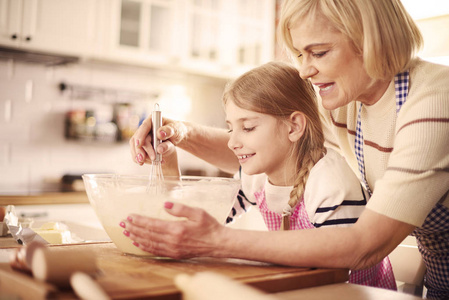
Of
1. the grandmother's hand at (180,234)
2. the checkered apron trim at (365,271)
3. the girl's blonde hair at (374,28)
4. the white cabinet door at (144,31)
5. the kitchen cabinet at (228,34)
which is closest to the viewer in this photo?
the grandmother's hand at (180,234)

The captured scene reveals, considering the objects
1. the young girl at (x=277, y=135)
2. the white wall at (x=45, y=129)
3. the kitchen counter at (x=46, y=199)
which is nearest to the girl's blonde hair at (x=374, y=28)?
the young girl at (x=277, y=135)

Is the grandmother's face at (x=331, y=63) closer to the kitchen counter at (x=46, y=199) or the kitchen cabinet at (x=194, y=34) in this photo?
the kitchen counter at (x=46, y=199)

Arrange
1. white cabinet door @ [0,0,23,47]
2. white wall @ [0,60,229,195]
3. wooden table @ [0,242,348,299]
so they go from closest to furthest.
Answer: wooden table @ [0,242,348,299] < white cabinet door @ [0,0,23,47] < white wall @ [0,60,229,195]

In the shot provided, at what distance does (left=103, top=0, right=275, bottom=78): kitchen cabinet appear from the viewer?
3.25 meters

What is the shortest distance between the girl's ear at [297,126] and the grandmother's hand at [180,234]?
1.78 ft

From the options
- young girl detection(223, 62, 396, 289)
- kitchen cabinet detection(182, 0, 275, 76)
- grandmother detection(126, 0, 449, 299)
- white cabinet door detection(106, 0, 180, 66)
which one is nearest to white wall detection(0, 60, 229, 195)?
white cabinet door detection(106, 0, 180, 66)

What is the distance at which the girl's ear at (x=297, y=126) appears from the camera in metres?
1.35

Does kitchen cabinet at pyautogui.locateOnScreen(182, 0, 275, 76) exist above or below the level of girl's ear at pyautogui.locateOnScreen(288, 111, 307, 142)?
above

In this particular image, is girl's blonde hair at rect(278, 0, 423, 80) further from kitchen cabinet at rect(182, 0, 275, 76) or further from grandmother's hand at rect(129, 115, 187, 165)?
kitchen cabinet at rect(182, 0, 275, 76)

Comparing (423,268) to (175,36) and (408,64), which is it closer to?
(408,64)

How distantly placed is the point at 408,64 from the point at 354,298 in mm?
555

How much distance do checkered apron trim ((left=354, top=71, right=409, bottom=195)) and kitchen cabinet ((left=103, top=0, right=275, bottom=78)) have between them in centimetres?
228

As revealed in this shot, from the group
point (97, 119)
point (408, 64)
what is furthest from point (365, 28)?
point (97, 119)

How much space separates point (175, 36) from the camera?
3451 millimetres
